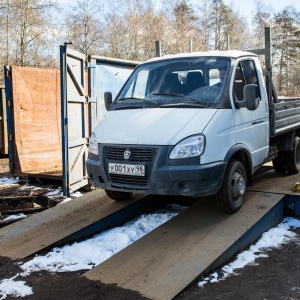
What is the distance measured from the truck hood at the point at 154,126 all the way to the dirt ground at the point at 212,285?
1559mm

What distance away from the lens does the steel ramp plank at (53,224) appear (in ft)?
14.8

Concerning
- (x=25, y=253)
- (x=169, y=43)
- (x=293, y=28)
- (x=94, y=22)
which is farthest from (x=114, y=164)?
(x=293, y=28)

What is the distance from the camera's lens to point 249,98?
16.1 feet

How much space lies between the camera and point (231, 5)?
43.2 metres

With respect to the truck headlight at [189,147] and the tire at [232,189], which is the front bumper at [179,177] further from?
the tire at [232,189]

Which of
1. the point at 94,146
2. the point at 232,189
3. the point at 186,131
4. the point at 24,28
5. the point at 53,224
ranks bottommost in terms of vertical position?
the point at 53,224

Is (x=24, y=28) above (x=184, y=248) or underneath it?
above

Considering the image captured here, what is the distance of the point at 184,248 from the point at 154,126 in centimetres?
144

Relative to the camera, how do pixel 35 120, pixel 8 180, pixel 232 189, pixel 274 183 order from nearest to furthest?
1. pixel 232 189
2. pixel 274 183
3. pixel 8 180
4. pixel 35 120

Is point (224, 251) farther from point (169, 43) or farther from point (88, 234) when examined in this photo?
point (169, 43)

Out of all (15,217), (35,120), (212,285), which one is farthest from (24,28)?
(212,285)

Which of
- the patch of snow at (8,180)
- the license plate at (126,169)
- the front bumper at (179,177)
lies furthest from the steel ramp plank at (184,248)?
the patch of snow at (8,180)

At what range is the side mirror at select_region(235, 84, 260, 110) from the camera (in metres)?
4.85

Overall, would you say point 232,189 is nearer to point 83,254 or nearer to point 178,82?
point 178,82
